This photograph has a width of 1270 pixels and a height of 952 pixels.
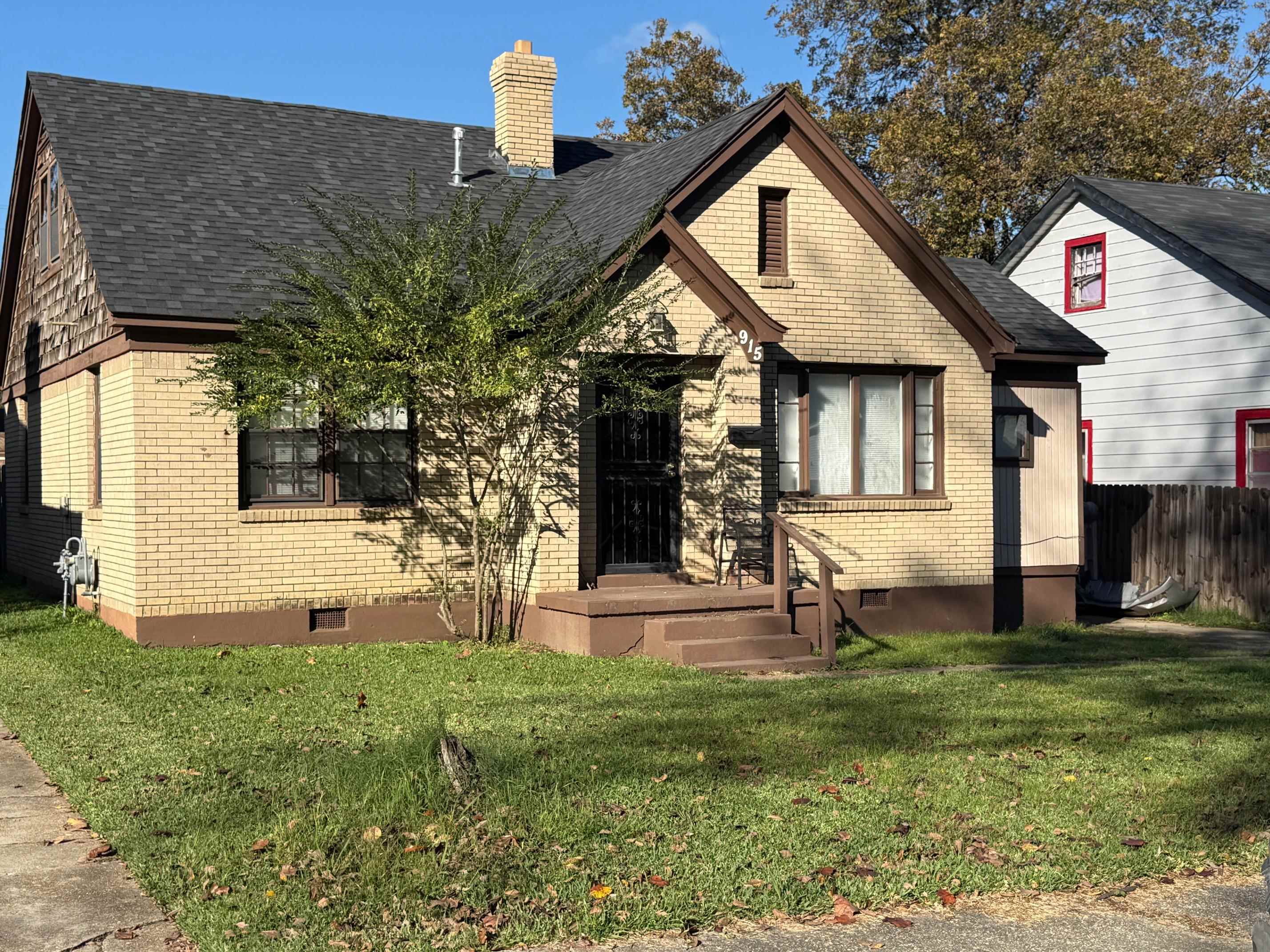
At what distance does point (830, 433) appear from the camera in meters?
15.6

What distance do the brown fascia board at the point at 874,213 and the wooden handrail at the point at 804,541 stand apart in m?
3.60

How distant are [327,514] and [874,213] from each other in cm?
706

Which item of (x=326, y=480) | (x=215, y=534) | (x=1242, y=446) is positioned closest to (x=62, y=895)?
(x=215, y=534)

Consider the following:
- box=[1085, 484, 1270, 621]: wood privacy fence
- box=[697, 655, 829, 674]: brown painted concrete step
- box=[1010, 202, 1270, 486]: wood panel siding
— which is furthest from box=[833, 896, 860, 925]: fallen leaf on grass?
box=[1010, 202, 1270, 486]: wood panel siding

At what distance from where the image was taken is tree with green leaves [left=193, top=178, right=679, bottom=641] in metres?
12.8

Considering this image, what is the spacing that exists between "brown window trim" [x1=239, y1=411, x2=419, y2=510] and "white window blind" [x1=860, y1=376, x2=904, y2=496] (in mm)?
5139

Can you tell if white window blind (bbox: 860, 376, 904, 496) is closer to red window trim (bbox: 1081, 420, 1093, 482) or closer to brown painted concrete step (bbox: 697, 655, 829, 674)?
brown painted concrete step (bbox: 697, 655, 829, 674)

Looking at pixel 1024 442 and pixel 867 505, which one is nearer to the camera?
pixel 867 505

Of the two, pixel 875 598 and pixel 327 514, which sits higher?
pixel 327 514

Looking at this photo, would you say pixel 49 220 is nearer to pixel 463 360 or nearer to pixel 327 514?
pixel 327 514

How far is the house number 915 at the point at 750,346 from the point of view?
14438 mm

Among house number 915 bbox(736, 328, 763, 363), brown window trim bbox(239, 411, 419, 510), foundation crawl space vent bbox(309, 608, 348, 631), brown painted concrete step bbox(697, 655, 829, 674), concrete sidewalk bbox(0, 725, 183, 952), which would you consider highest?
house number 915 bbox(736, 328, 763, 363)

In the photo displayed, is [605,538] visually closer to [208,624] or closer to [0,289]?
[208,624]

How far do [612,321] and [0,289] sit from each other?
40.3 ft
